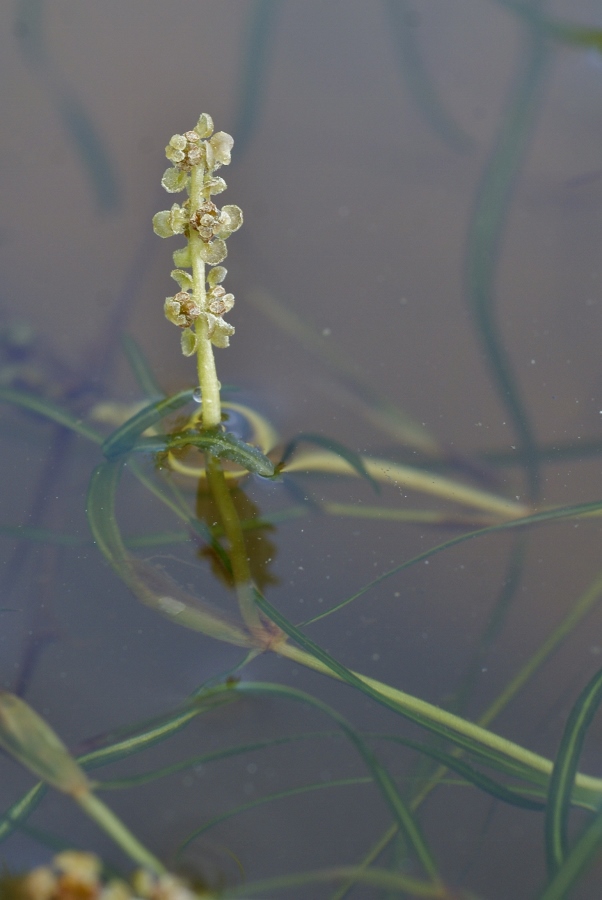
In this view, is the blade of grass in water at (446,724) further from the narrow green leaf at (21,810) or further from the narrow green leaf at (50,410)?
the narrow green leaf at (50,410)

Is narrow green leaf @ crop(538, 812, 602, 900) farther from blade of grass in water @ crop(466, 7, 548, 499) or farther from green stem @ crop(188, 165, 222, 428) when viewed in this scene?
green stem @ crop(188, 165, 222, 428)

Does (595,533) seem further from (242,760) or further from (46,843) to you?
(46,843)

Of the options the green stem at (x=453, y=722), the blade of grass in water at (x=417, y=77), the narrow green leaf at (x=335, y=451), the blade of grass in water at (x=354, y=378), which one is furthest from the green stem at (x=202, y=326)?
the blade of grass in water at (x=417, y=77)

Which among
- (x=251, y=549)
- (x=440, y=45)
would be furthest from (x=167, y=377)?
(x=440, y=45)

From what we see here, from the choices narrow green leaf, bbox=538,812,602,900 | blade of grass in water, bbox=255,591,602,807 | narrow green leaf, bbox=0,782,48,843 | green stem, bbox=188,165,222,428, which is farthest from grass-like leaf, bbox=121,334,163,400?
narrow green leaf, bbox=538,812,602,900

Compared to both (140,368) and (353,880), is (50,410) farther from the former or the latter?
(353,880)
